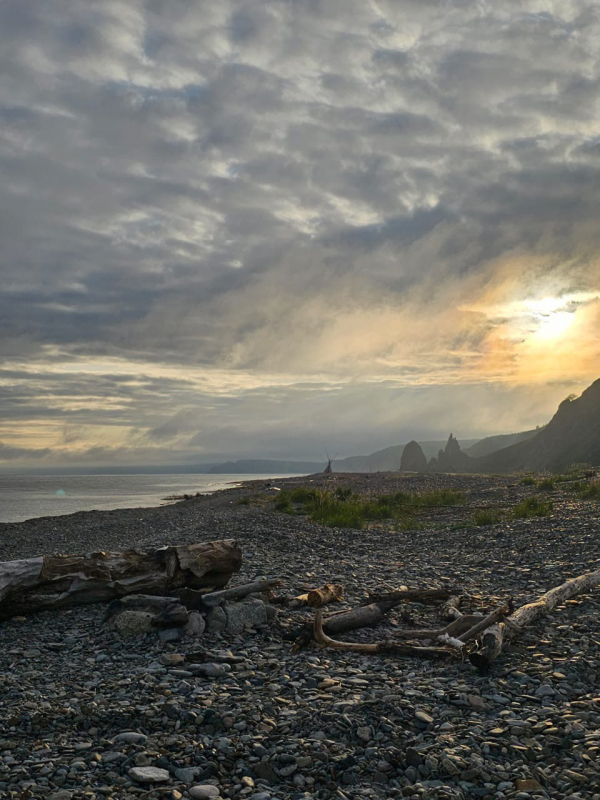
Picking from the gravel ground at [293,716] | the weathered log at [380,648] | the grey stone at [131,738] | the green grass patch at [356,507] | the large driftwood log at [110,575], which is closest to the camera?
the gravel ground at [293,716]

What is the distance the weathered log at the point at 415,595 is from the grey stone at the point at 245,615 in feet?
6.75

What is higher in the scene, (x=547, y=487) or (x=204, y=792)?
(x=204, y=792)

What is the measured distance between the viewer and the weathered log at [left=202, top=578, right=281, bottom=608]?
1010 cm

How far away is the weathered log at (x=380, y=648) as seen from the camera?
8.15 meters

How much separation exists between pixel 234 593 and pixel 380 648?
10.2 feet

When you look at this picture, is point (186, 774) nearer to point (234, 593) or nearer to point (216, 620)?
point (216, 620)

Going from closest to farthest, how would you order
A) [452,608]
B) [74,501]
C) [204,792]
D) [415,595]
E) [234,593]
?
[204,792], [452,608], [234,593], [415,595], [74,501]

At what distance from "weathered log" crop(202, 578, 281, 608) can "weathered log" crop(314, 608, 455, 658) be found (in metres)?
1.99

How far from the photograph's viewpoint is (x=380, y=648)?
28.1 ft

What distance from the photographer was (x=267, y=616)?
10.1 m

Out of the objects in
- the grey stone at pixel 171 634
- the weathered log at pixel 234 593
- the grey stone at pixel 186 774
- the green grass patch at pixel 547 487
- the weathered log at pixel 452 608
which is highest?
the weathered log at pixel 234 593

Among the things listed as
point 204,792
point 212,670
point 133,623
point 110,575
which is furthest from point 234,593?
point 204,792

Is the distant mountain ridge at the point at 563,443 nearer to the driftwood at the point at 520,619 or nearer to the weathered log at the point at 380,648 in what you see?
the driftwood at the point at 520,619

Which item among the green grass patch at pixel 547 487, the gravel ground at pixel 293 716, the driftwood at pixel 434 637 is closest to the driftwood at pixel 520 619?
the gravel ground at pixel 293 716
